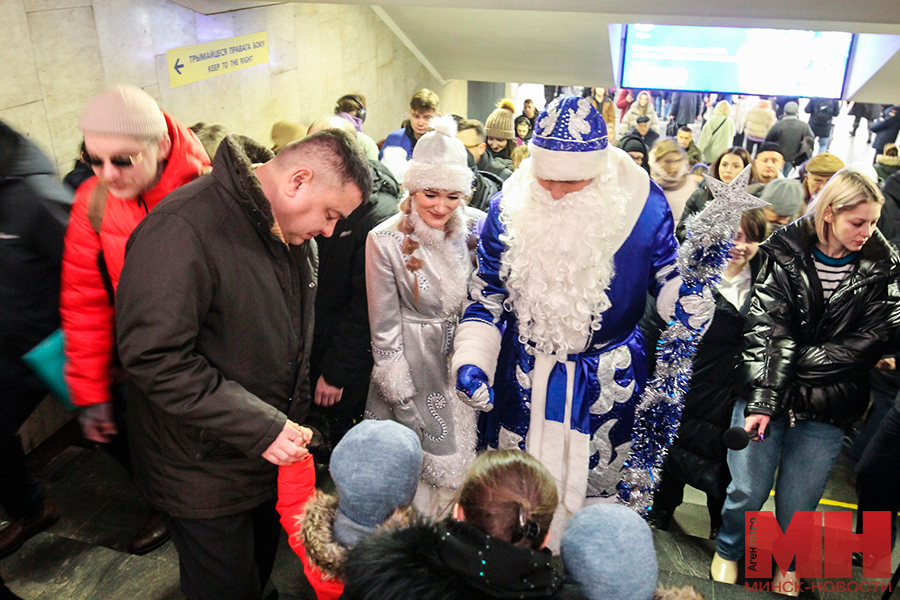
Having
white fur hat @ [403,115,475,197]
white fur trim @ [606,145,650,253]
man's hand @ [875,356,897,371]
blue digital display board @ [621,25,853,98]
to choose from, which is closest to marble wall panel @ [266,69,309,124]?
blue digital display board @ [621,25,853,98]

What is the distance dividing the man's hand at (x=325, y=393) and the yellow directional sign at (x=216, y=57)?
2997mm

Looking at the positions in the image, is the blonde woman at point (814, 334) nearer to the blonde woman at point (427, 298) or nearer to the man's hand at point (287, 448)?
the blonde woman at point (427, 298)

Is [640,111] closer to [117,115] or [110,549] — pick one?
[117,115]

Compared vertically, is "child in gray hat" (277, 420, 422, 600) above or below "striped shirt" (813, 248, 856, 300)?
below

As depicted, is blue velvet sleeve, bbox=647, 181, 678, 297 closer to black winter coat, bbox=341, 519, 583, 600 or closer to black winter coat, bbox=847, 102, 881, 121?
black winter coat, bbox=341, 519, 583, 600

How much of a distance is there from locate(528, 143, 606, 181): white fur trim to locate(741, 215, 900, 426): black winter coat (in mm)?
882

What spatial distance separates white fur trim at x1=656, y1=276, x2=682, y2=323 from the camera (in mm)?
2309

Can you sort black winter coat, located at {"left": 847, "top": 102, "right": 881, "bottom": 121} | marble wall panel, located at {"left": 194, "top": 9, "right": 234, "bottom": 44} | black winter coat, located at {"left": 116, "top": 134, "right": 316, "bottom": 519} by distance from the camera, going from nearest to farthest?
black winter coat, located at {"left": 116, "top": 134, "right": 316, "bottom": 519} < marble wall panel, located at {"left": 194, "top": 9, "right": 234, "bottom": 44} < black winter coat, located at {"left": 847, "top": 102, "right": 881, "bottom": 121}

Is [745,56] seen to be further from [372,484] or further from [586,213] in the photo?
[372,484]

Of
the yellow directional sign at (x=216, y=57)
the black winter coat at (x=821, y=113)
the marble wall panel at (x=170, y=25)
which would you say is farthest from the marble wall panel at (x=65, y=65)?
the black winter coat at (x=821, y=113)

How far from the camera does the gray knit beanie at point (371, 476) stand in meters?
1.40

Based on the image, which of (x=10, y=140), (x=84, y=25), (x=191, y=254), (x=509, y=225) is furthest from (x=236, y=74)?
(x=191, y=254)

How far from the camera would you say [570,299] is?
7.55 ft

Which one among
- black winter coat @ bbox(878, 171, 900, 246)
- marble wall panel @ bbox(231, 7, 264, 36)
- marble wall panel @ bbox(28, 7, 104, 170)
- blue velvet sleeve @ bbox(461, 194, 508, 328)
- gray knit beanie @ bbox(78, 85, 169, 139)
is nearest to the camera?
gray knit beanie @ bbox(78, 85, 169, 139)
